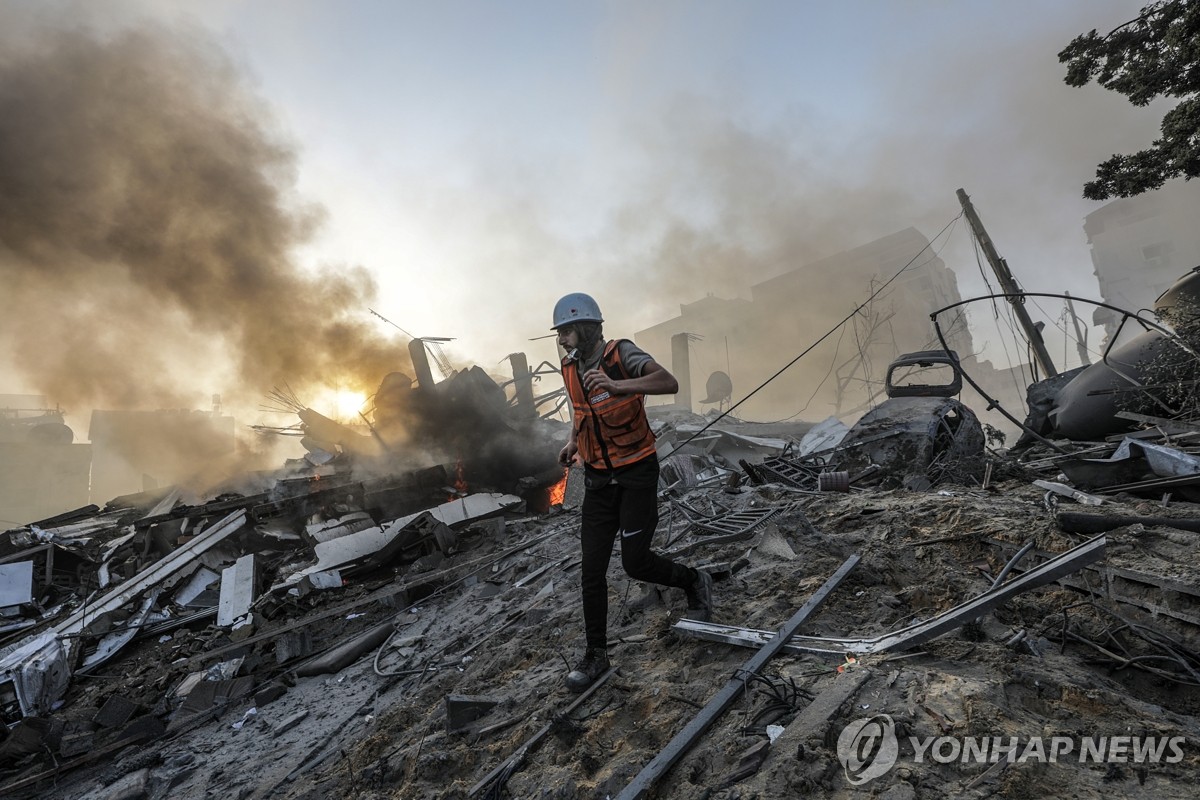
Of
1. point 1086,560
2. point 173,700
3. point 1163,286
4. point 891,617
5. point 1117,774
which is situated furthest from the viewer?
point 1163,286

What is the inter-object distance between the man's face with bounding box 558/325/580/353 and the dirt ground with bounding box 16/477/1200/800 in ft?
5.87

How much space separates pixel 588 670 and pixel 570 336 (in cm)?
187

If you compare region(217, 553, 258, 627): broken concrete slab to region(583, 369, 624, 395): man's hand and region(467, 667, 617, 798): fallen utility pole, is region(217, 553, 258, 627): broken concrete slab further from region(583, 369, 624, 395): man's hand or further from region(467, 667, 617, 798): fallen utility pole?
region(583, 369, 624, 395): man's hand

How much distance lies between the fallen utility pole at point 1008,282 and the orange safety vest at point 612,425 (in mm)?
10724

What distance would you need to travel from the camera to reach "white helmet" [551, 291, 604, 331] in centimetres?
299

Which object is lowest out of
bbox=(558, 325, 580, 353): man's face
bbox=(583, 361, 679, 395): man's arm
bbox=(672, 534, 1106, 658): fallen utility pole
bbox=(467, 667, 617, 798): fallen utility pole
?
bbox=(467, 667, 617, 798): fallen utility pole

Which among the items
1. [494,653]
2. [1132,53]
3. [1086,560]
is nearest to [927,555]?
[1086,560]

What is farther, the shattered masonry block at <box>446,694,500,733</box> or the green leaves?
the green leaves

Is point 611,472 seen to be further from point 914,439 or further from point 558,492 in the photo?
point 558,492

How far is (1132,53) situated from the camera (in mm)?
6020

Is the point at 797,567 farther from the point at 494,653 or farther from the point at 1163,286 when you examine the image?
the point at 1163,286

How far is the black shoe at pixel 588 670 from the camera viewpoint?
2.62 m

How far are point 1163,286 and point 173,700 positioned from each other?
5040 cm

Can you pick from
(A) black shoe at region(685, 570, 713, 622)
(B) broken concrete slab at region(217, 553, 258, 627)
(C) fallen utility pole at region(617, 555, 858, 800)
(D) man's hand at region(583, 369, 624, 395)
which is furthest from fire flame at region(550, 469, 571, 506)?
(C) fallen utility pole at region(617, 555, 858, 800)
